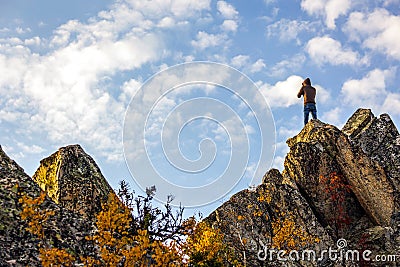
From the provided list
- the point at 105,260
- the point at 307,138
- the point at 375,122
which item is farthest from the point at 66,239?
the point at 375,122

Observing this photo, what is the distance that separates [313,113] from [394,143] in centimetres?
592

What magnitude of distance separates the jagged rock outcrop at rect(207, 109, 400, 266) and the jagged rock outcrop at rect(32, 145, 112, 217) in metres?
8.45

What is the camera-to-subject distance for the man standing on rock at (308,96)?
98.7 ft

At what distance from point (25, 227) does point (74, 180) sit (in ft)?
32.7

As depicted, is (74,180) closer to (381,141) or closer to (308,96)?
(308,96)

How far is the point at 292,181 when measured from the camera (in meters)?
26.6

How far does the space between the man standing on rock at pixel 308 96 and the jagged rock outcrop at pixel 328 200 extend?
2.18m

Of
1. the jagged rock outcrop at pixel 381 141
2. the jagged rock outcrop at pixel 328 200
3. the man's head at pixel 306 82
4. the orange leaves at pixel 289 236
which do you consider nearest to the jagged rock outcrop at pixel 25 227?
the jagged rock outcrop at pixel 328 200

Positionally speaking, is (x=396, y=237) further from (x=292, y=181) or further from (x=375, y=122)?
(x=375, y=122)

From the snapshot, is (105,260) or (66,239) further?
(66,239)

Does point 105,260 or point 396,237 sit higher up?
point 396,237

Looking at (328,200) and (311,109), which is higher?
(311,109)

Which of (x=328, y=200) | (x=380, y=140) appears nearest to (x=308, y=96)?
(x=380, y=140)

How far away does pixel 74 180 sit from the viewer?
696 inches
